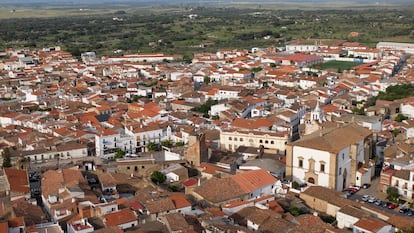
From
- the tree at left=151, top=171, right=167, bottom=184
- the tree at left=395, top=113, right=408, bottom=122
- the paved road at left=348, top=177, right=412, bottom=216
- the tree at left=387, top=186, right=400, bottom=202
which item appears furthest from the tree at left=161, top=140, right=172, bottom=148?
the tree at left=395, top=113, right=408, bottom=122

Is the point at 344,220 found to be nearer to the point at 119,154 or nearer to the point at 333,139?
the point at 333,139

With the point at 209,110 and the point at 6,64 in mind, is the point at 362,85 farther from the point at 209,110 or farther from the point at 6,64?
the point at 6,64

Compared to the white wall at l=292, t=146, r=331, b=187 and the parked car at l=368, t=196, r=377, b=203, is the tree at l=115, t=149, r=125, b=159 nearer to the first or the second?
the white wall at l=292, t=146, r=331, b=187

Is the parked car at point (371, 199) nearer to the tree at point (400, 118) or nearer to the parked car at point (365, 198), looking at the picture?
the parked car at point (365, 198)

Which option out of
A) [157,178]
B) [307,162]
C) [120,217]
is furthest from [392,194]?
[120,217]

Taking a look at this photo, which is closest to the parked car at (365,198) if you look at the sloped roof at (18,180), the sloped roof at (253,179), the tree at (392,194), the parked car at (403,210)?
the tree at (392,194)

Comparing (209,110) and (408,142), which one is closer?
(408,142)

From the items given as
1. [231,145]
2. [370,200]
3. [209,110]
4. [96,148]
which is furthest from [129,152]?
[370,200]

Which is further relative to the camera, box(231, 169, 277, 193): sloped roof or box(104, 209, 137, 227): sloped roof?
box(231, 169, 277, 193): sloped roof
